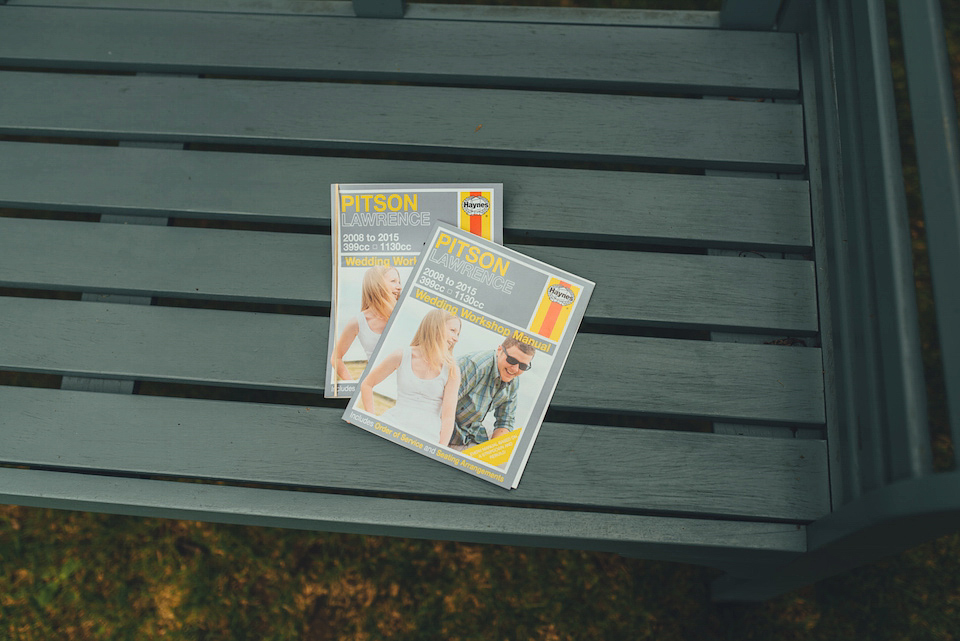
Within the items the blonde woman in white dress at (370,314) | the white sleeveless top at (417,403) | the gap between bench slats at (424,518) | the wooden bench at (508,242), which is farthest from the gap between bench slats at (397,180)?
the gap between bench slats at (424,518)

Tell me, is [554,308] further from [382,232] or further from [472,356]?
[382,232]

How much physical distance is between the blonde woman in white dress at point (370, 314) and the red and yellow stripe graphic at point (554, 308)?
217 millimetres

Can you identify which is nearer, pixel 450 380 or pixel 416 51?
pixel 450 380

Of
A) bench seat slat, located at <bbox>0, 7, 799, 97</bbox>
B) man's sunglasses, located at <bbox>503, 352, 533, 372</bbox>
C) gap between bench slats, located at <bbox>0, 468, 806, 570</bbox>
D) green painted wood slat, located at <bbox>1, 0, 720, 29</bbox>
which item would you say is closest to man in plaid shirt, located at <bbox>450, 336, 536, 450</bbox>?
man's sunglasses, located at <bbox>503, 352, 533, 372</bbox>

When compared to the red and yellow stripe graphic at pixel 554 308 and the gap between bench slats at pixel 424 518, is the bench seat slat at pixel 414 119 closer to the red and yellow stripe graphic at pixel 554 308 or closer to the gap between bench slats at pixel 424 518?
the red and yellow stripe graphic at pixel 554 308

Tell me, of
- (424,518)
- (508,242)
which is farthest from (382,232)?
(424,518)

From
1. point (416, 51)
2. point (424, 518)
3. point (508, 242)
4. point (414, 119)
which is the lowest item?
point (424, 518)

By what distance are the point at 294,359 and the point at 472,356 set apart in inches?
10.6

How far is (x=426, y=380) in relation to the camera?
2.84ft

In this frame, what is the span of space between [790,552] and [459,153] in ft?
2.50

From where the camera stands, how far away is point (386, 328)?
89cm

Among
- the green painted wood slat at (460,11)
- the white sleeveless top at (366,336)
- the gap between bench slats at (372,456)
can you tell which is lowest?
the gap between bench slats at (372,456)

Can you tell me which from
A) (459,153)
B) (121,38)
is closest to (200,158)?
(121,38)

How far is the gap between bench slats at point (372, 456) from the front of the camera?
2.71 feet
